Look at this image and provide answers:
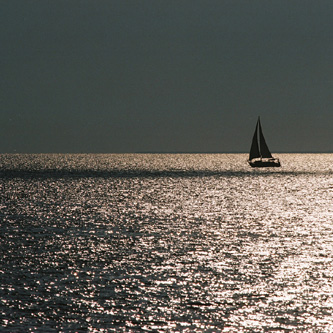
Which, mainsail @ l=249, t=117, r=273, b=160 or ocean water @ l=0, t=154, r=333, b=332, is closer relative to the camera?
ocean water @ l=0, t=154, r=333, b=332

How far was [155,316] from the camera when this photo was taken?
79.7 feet

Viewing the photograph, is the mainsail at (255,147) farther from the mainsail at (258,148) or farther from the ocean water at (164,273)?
the ocean water at (164,273)

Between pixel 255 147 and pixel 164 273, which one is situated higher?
A: pixel 255 147

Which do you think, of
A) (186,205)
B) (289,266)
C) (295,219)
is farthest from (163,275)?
(186,205)

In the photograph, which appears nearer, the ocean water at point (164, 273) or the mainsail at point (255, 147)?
the ocean water at point (164, 273)

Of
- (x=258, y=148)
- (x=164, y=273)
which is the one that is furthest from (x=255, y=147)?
(x=164, y=273)

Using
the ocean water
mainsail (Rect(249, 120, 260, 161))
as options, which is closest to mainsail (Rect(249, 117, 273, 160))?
mainsail (Rect(249, 120, 260, 161))

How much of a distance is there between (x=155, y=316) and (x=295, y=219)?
160 ft

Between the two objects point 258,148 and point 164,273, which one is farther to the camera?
point 258,148

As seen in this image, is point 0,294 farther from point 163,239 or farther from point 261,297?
point 163,239

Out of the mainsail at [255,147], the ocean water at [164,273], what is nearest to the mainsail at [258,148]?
the mainsail at [255,147]

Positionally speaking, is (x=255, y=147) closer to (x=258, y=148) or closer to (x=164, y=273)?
(x=258, y=148)

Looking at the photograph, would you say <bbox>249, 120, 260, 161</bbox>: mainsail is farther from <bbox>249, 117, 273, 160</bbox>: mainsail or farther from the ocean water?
the ocean water

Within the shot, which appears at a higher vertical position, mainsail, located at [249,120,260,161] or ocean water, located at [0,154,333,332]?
mainsail, located at [249,120,260,161]
